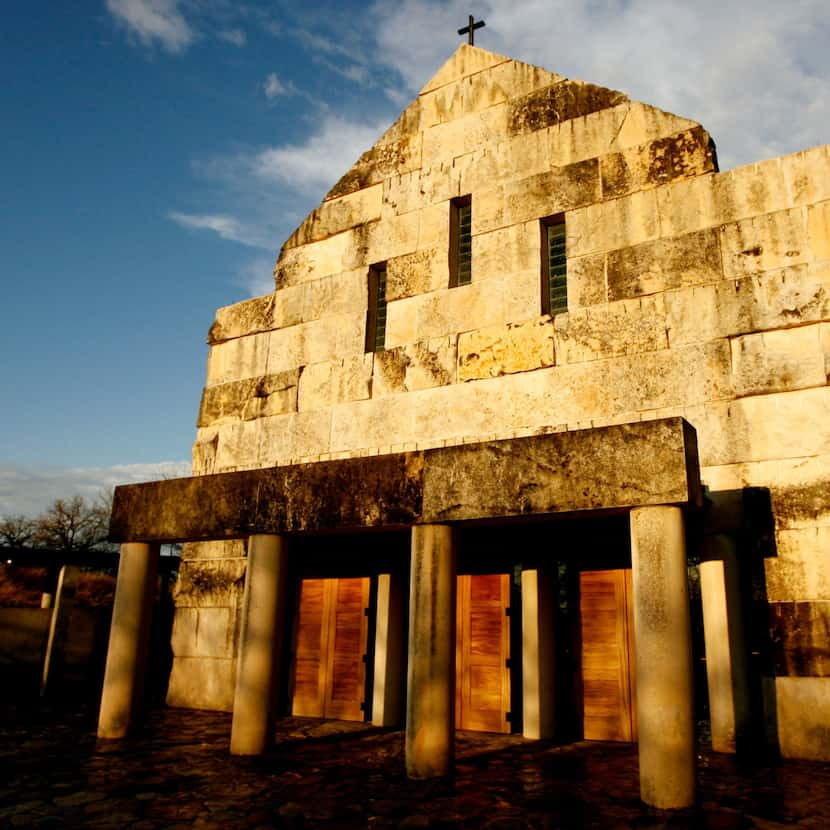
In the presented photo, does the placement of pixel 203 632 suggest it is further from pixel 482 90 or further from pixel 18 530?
pixel 18 530

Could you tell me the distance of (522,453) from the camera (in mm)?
6684

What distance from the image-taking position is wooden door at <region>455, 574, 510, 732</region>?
363 inches

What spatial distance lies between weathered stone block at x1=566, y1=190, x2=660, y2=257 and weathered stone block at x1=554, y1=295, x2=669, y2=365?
89 centimetres

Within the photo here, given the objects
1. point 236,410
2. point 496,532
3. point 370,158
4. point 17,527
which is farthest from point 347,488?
point 17,527

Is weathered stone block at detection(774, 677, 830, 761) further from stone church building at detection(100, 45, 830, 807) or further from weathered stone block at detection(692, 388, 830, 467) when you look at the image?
weathered stone block at detection(692, 388, 830, 467)

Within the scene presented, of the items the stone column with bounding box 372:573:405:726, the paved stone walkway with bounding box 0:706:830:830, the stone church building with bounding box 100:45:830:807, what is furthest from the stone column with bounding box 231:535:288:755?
the stone column with bounding box 372:573:405:726

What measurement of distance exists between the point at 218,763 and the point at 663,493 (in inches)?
197

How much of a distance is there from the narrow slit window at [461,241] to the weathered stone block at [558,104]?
131 centimetres

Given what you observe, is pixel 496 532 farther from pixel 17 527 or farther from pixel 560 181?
pixel 17 527

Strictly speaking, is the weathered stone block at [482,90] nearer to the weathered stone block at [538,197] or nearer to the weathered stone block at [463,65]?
the weathered stone block at [463,65]

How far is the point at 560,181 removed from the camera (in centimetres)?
1008

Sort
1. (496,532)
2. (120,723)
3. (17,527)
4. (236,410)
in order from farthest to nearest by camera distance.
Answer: (17,527) → (236,410) → (496,532) → (120,723)

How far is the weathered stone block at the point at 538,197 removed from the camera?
9859 millimetres

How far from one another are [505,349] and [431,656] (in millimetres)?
4479
